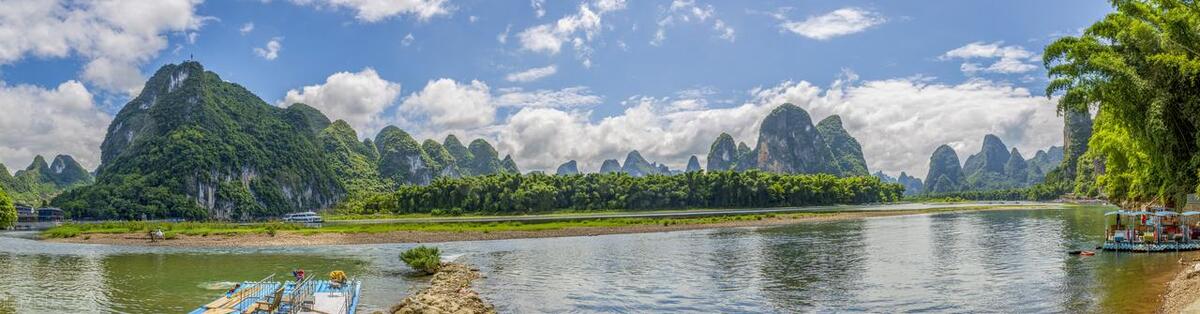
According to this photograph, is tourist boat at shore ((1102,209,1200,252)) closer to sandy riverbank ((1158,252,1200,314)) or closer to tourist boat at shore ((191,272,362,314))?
sandy riverbank ((1158,252,1200,314))

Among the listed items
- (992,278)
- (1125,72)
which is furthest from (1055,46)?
(992,278)

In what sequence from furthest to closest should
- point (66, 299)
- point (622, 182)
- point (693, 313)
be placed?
point (622, 182) → point (66, 299) → point (693, 313)

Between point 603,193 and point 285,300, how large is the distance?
4622 inches

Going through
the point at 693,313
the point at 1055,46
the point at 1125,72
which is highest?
the point at 1055,46

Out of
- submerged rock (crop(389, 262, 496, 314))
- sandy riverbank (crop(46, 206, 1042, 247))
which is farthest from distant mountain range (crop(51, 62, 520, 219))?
submerged rock (crop(389, 262, 496, 314))

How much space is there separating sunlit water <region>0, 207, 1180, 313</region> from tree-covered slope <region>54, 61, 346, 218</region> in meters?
91.3

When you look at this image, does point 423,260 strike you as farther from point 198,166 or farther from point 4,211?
point 198,166

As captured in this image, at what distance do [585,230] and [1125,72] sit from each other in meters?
49.2

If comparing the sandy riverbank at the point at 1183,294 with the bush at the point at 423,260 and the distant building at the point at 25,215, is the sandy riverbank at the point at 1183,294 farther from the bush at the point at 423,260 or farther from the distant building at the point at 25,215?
the distant building at the point at 25,215

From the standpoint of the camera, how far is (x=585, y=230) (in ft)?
230

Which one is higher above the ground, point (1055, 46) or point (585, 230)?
point (1055, 46)

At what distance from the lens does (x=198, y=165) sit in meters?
149

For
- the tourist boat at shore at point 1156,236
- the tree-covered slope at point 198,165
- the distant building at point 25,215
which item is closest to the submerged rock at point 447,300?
the tourist boat at shore at point 1156,236

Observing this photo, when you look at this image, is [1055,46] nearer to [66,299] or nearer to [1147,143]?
[1147,143]
